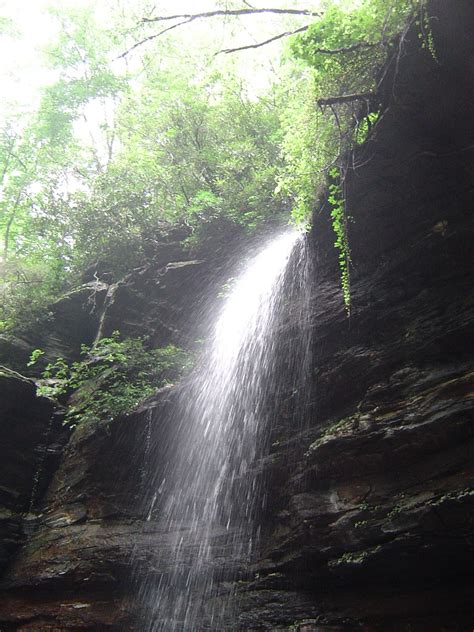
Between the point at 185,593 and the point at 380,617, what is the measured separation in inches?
92.4

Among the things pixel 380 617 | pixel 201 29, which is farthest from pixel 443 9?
pixel 201 29

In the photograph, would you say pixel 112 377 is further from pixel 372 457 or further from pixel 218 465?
pixel 372 457

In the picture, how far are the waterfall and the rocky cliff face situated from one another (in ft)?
0.73

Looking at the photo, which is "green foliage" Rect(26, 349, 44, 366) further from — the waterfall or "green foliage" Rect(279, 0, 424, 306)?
"green foliage" Rect(279, 0, 424, 306)

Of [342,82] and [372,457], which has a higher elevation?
[342,82]

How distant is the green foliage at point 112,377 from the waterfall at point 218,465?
93cm

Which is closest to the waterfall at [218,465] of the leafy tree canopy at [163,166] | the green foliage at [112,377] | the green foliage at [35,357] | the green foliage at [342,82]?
the green foliage at [112,377]

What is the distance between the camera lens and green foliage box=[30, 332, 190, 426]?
710cm

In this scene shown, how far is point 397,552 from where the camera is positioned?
11.5ft

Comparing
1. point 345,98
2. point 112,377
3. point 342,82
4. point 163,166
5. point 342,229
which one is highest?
point 163,166

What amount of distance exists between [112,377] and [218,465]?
3004 mm

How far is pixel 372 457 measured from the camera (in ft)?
13.5

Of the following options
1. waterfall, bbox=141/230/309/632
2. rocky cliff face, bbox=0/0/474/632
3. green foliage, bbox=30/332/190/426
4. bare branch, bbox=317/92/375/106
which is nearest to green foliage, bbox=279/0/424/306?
bare branch, bbox=317/92/375/106

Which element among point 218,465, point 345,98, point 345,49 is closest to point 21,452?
point 218,465
